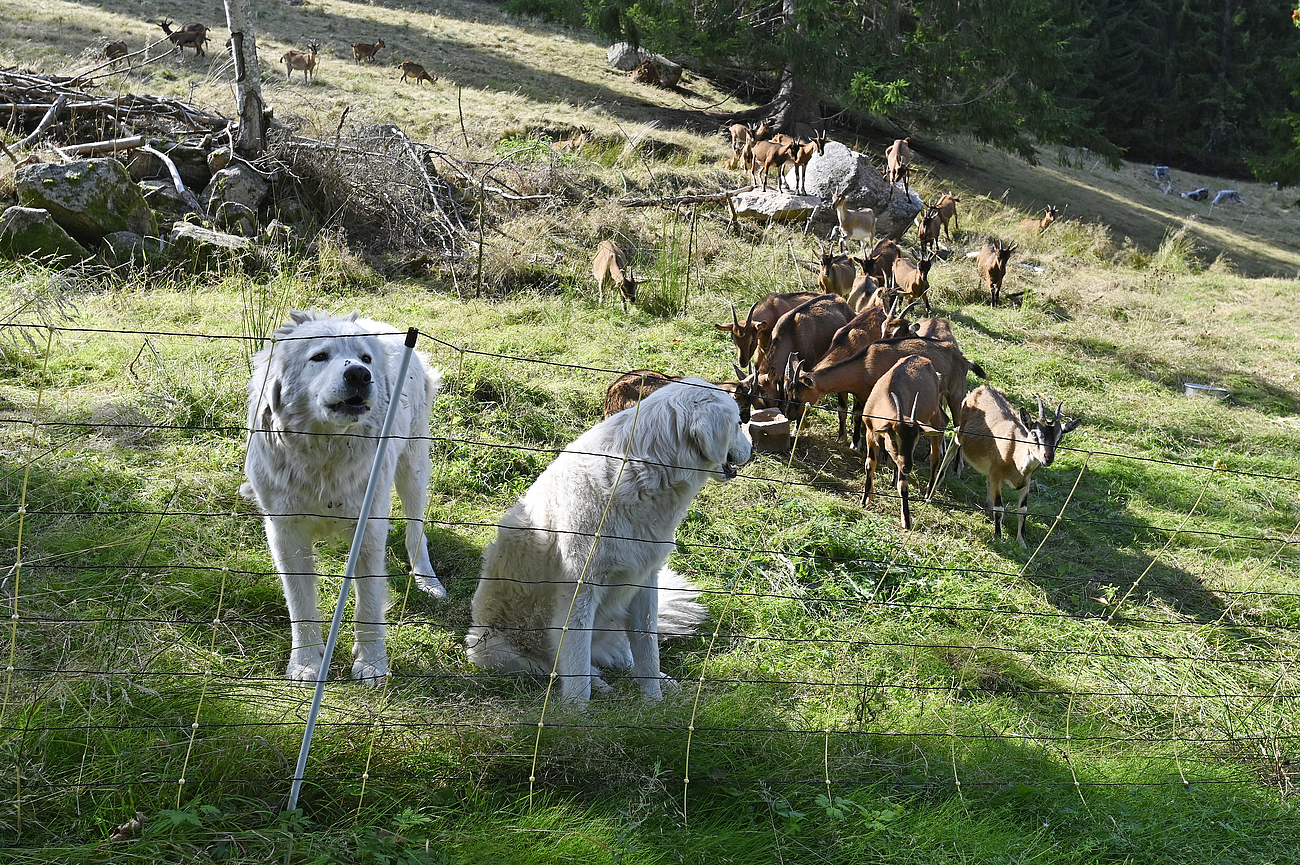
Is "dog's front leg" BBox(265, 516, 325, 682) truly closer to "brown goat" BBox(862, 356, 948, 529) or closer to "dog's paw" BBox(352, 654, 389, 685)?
"dog's paw" BBox(352, 654, 389, 685)

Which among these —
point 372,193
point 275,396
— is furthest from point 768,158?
point 275,396

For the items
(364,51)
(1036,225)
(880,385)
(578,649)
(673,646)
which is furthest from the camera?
(364,51)

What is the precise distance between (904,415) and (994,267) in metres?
7.06

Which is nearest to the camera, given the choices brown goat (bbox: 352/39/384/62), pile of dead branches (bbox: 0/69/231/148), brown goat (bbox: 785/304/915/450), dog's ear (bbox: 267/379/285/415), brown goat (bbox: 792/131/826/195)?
dog's ear (bbox: 267/379/285/415)

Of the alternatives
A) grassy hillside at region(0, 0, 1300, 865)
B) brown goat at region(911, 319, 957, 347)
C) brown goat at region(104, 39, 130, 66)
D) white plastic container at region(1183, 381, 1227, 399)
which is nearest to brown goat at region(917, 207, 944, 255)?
grassy hillside at region(0, 0, 1300, 865)

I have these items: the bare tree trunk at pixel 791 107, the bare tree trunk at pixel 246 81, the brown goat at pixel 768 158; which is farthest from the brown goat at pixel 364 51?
the bare tree trunk at pixel 246 81

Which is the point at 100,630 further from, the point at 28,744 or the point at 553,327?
the point at 553,327

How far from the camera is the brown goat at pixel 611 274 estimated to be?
9711 mm

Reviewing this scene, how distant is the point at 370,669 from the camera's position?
12.8 feet

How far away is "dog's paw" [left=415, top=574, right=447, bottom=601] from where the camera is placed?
4.77m

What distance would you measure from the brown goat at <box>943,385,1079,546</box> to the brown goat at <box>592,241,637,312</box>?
4.18 meters

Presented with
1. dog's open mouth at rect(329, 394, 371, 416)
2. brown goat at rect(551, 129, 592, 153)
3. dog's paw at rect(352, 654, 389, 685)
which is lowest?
dog's paw at rect(352, 654, 389, 685)

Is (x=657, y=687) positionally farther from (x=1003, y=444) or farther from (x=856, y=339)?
(x=856, y=339)

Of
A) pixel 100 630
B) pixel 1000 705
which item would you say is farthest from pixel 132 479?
pixel 1000 705
